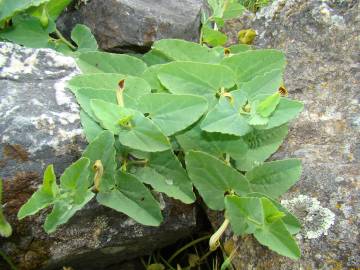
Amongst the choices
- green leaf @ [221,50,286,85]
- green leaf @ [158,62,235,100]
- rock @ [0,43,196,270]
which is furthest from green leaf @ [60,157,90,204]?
green leaf @ [221,50,286,85]

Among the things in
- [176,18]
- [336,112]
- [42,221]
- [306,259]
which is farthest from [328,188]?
[176,18]

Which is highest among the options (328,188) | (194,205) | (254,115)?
(254,115)

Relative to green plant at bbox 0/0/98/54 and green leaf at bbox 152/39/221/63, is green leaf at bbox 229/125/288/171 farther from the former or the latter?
green plant at bbox 0/0/98/54

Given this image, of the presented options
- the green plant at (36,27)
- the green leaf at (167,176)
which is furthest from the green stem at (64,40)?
the green leaf at (167,176)

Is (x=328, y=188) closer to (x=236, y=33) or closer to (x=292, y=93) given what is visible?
(x=292, y=93)

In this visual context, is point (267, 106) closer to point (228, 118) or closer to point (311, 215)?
point (228, 118)

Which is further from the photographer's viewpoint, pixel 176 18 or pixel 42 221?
pixel 176 18

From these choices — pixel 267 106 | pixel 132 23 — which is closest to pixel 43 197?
pixel 267 106

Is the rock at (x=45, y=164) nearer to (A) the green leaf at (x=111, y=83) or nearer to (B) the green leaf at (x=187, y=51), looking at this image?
(A) the green leaf at (x=111, y=83)
